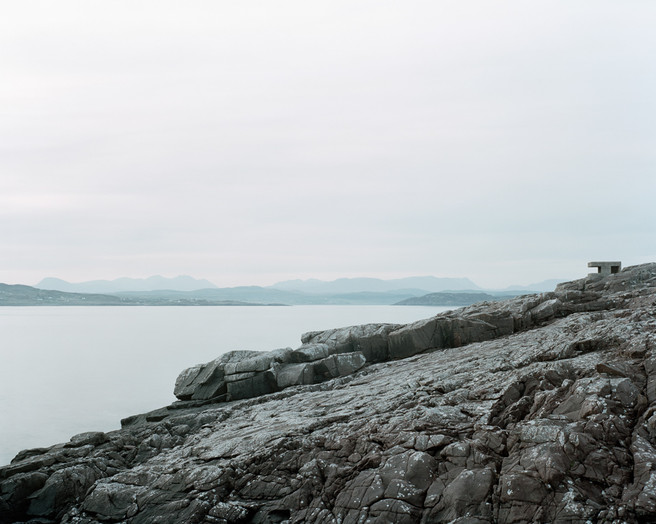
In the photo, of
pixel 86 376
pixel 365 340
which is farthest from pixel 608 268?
pixel 86 376

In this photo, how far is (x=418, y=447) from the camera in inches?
681

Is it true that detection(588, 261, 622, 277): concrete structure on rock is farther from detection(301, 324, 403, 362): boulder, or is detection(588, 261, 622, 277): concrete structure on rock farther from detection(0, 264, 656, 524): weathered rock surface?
detection(301, 324, 403, 362): boulder

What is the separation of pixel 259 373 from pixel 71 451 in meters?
11.7

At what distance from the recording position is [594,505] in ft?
43.7

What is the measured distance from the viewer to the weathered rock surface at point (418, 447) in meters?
14.5

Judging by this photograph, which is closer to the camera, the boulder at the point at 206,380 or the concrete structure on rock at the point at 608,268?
the boulder at the point at 206,380

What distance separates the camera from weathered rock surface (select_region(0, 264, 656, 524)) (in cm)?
1446

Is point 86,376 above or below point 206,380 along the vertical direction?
below

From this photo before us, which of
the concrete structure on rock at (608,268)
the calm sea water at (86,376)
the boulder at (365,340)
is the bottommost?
the calm sea water at (86,376)

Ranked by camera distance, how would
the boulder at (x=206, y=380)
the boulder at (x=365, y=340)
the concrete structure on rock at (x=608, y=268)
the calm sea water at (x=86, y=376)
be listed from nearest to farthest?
the boulder at (x=206, y=380)
the boulder at (x=365, y=340)
the concrete structure on rock at (x=608, y=268)
the calm sea water at (x=86, y=376)

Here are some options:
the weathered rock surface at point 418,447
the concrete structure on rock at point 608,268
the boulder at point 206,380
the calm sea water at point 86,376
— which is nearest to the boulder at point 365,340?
the weathered rock surface at point 418,447

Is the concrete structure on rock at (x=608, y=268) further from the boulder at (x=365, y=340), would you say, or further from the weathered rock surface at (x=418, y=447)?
the boulder at (x=365, y=340)

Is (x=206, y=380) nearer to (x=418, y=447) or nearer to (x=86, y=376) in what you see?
(x=418, y=447)

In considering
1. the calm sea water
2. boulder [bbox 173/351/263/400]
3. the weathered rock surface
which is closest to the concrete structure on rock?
the weathered rock surface
